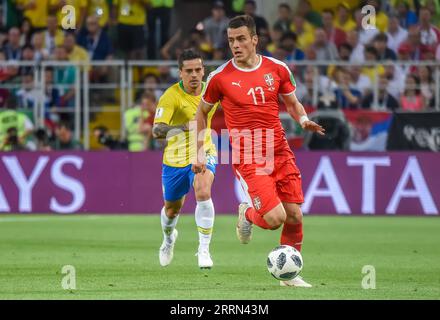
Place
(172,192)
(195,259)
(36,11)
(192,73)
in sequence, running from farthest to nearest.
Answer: (36,11), (195,259), (172,192), (192,73)

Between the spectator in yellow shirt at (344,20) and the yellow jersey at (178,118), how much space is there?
9999mm

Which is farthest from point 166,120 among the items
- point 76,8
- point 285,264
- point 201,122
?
point 76,8

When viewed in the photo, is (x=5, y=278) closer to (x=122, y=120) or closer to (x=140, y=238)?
(x=140, y=238)

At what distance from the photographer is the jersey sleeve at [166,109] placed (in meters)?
13.2

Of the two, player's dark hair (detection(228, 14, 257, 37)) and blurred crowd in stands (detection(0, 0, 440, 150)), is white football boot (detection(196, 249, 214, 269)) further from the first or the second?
blurred crowd in stands (detection(0, 0, 440, 150))

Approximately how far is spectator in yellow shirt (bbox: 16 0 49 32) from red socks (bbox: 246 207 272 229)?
1265cm

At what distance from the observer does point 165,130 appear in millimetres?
13125

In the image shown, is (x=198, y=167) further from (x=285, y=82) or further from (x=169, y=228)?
(x=169, y=228)

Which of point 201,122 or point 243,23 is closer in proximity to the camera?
point 243,23

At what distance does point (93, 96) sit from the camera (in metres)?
22.4

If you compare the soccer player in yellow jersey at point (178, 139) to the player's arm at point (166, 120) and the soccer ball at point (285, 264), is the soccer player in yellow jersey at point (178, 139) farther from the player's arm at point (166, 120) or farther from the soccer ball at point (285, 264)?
the soccer ball at point (285, 264)

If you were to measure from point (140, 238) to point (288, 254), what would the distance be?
6472 mm

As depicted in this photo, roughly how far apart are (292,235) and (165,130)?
8.17ft

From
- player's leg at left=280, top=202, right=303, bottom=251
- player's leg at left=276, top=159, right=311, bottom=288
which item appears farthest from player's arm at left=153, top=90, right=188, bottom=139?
player's leg at left=280, top=202, right=303, bottom=251
